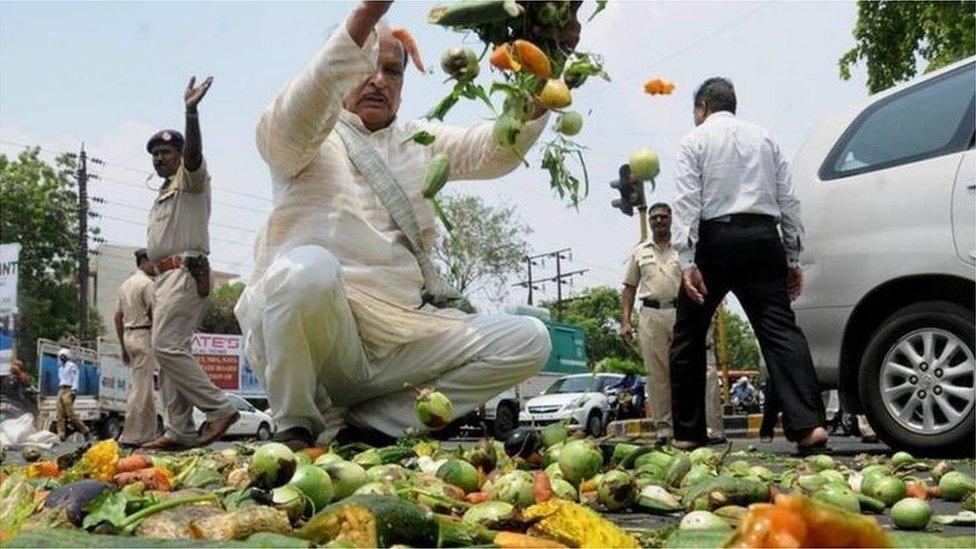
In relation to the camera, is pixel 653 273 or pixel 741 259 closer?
pixel 741 259

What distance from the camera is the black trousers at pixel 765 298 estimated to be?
5602mm

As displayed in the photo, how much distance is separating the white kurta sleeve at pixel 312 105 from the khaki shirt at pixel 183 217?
11.0 ft

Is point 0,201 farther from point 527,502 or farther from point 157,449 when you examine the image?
point 527,502

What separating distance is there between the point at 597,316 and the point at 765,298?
7046 centimetres

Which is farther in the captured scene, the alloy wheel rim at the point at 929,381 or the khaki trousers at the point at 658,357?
the khaki trousers at the point at 658,357

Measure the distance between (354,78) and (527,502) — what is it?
5.90 feet

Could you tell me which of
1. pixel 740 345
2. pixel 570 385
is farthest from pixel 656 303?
pixel 740 345

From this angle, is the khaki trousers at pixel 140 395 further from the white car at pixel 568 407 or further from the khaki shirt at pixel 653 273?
the white car at pixel 568 407

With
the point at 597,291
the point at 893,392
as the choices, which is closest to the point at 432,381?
the point at 893,392

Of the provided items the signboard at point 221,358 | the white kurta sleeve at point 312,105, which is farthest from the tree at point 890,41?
the signboard at point 221,358

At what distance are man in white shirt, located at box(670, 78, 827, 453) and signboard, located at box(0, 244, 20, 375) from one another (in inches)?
697

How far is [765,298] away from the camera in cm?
575

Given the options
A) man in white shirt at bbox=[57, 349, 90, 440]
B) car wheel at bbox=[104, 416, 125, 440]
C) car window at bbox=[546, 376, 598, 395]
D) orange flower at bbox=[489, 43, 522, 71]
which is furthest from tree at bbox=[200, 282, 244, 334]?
orange flower at bbox=[489, 43, 522, 71]

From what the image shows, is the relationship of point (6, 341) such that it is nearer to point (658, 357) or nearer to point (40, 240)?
point (658, 357)
